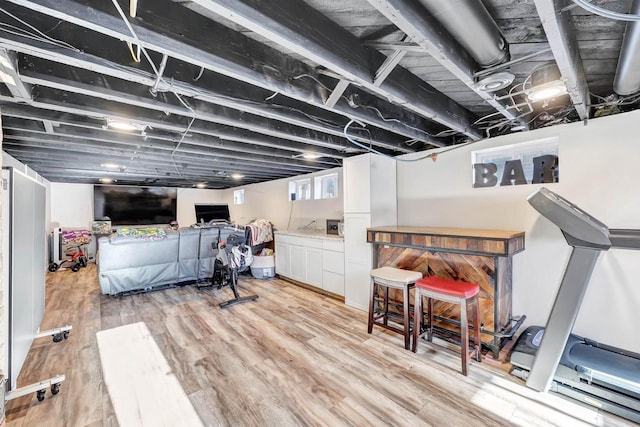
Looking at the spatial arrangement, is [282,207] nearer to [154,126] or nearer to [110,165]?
[110,165]

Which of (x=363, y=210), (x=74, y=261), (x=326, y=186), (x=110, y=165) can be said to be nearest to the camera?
(x=363, y=210)

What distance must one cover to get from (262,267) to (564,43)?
4852 mm

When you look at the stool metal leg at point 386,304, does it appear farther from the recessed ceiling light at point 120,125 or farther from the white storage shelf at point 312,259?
the recessed ceiling light at point 120,125

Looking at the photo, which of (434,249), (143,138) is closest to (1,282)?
(143,138)

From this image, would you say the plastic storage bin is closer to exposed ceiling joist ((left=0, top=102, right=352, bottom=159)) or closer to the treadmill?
exposed ceiling joist ((left=0, top=102, right=352, bottom=159))

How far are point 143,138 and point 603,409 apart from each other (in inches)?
182

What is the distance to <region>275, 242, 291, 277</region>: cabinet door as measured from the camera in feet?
16.2

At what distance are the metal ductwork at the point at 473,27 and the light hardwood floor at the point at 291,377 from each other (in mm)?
2176

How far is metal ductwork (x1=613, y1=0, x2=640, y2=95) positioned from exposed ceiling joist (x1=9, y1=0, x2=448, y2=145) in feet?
4.78

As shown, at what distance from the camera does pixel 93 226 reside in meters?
6.64

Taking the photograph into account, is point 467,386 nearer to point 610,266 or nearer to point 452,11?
point 610,266

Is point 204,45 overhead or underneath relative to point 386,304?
overhead

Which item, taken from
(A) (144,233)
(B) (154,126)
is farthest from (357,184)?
(A) (144,233)

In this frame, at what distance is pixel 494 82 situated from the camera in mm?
1578
